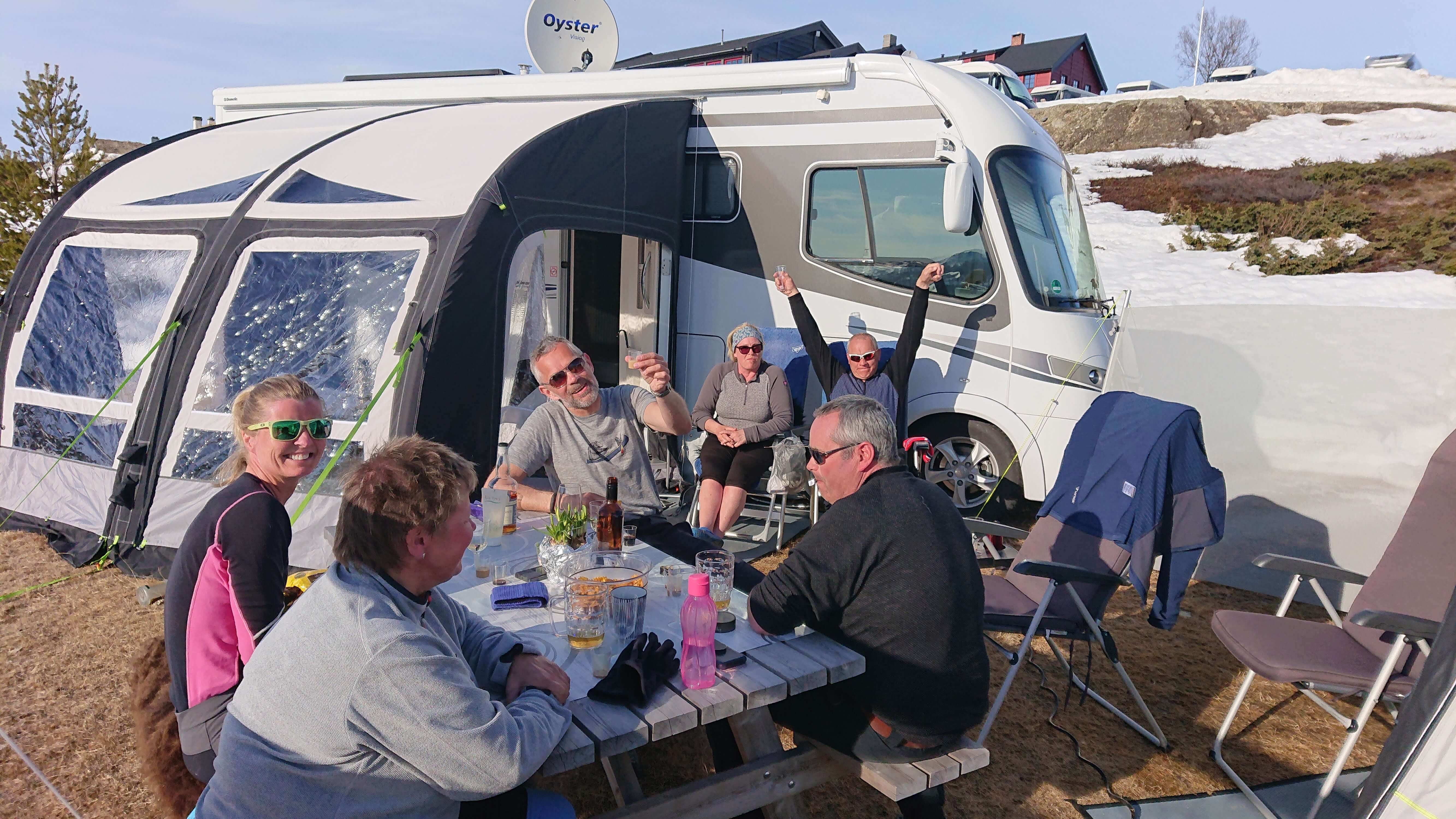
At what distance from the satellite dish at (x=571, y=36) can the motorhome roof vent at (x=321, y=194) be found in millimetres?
2139

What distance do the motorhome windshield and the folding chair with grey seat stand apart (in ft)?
4.88

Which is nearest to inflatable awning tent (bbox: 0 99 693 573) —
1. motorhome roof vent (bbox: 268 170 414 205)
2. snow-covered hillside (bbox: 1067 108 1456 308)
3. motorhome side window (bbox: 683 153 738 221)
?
motorhome roof vent (bbox: 268 170 414 205)

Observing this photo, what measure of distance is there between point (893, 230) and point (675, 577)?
139 inches

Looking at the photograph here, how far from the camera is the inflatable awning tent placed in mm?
4418

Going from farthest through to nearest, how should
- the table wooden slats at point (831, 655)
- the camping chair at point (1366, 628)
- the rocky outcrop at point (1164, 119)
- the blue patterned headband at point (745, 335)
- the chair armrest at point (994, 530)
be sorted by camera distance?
the rocky outcrop at point (1164, 119) → the blue patterned headband at point (745, 335) → the chair armrest at point (994, 530) → the camping chair at point (1366, 628) → the table wooden slats at point (831, 655)

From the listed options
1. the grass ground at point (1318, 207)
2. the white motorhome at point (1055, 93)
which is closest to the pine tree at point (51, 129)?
the grass ground at point (1318, 207)

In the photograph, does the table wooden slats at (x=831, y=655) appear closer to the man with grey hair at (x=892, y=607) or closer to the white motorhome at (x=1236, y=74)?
the man with grey hair at (x=892, y=607)

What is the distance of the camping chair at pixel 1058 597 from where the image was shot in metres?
3.17

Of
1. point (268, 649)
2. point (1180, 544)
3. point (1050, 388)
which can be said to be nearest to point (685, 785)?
point (268, 649)

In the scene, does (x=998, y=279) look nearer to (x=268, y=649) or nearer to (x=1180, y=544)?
(x=1180, y=544)

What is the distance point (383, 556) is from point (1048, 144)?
5.32 meters

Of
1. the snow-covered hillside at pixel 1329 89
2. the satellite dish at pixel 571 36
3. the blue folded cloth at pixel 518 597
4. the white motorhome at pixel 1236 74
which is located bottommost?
Answer: the blue folded cloth at pixel 518 597

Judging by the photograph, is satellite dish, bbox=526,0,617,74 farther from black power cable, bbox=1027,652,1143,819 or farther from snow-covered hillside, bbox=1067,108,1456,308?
snow-covered hillside, bbox=1067,108,1456,308

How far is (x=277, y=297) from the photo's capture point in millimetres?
4594
